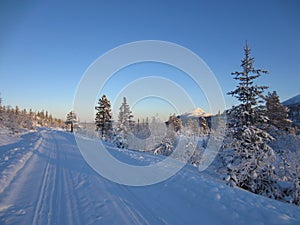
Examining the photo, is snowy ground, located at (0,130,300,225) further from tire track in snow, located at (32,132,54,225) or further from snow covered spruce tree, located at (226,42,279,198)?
snow covered spruce tree, located at (226,42,279,198)

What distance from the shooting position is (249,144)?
450 inches

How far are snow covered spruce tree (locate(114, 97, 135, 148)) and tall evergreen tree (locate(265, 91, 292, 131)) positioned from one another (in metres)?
23.0

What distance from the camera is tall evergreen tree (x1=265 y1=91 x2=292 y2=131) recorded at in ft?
81.1

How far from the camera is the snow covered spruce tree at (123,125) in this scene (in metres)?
27.8

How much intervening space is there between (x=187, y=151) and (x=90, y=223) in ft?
Answer: 74.0

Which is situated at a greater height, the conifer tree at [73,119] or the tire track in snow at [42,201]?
the conifer tree at [73,119]

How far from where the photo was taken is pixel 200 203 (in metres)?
5.18

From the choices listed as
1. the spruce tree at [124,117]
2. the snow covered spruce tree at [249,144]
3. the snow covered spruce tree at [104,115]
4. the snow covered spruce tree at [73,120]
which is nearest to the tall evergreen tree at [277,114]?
the snow covered spruce tree at [249,144]

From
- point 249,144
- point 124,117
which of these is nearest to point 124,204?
point 249,144

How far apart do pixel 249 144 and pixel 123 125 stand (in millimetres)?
21194

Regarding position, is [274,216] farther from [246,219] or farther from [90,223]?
[90,223]

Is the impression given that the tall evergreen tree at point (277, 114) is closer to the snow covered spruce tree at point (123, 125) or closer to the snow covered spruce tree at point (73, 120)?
the snow covered spruce tree at point (123, 125)

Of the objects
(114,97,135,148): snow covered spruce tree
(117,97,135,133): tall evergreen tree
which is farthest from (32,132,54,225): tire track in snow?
(117,97,135,133): tall evergreen tree

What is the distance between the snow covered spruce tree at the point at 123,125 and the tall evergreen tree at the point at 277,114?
23.0 metres
